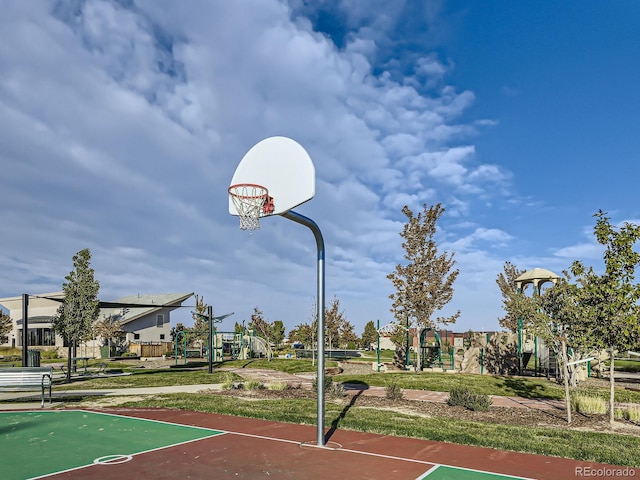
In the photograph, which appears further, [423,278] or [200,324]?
[200,324]

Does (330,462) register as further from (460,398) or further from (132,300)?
(132,300)

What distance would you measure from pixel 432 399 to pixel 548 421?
4.26 metres

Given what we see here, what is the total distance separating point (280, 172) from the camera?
950cm

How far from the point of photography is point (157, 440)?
31.3 ft

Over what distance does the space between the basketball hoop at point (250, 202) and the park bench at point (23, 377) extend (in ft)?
30.3

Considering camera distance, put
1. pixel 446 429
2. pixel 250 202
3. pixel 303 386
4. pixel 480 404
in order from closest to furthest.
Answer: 1. pixel 250 202
2. pixel 446 429
3. pixel 480 404
4. pixel 303 386

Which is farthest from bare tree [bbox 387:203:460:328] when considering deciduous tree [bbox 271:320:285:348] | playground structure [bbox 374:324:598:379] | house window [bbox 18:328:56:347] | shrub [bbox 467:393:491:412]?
house window [bbox 18:328:56:347]

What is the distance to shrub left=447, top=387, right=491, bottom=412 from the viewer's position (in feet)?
44.1

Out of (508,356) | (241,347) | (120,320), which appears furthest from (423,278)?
(120,320)

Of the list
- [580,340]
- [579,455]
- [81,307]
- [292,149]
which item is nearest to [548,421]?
[580,340]

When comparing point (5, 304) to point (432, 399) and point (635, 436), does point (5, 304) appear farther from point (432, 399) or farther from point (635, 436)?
point (635, 436)

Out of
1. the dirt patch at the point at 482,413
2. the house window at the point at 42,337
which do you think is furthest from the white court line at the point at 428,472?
the house window at the point at 42,337

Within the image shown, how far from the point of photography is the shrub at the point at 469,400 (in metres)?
13.5

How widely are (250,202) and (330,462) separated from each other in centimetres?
480
